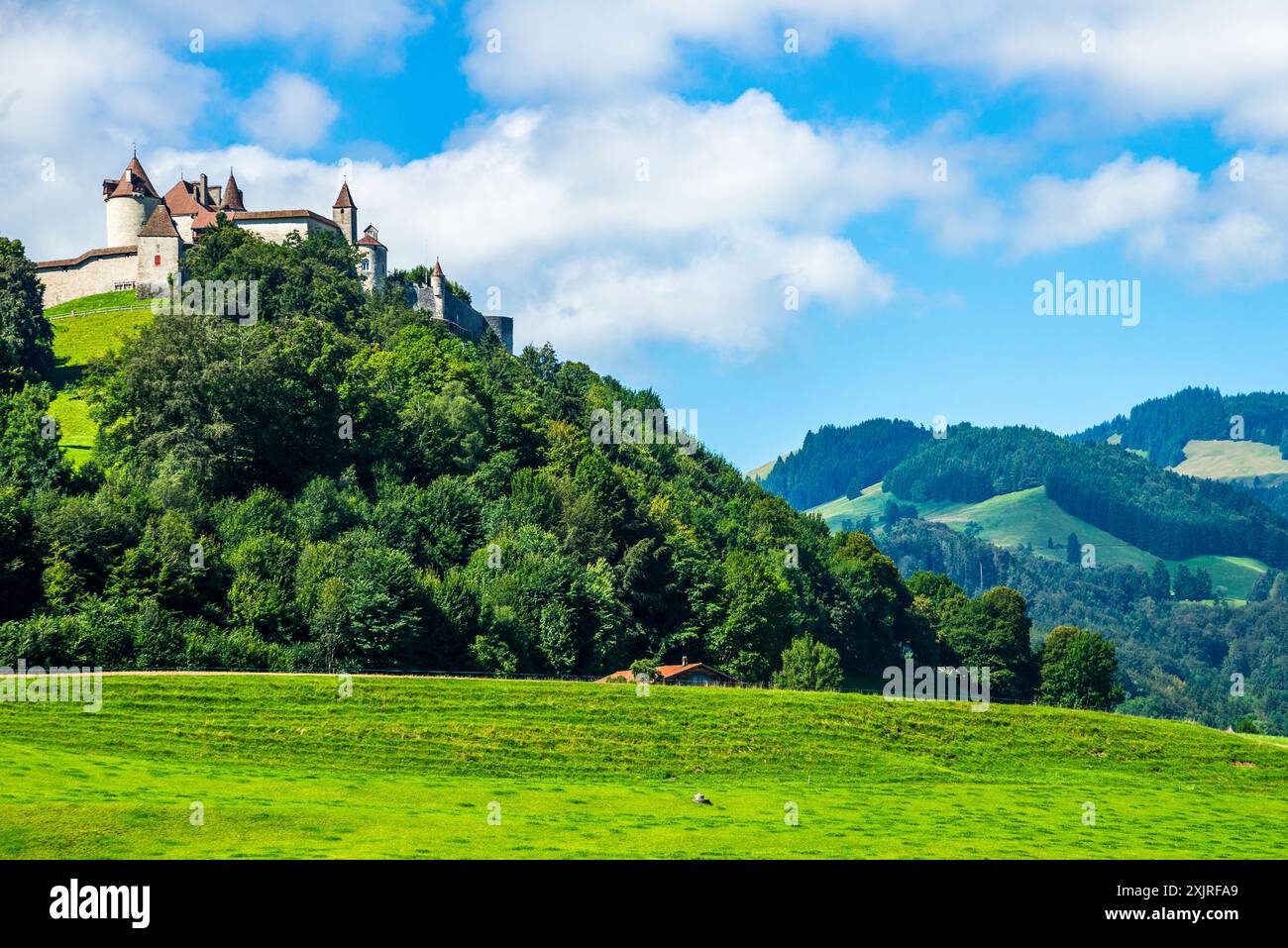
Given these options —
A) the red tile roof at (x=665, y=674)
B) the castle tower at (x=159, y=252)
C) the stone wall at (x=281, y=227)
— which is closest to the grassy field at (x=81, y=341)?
the castle tower at (x=159, y=252)

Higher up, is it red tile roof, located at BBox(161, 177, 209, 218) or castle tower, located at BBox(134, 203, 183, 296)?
red tile roof, located at BBox(161, 177, 209, 218)

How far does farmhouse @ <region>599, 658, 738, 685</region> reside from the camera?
86438mm

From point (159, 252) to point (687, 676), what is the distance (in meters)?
80.2

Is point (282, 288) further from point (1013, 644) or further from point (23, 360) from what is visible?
point (1013, 644)

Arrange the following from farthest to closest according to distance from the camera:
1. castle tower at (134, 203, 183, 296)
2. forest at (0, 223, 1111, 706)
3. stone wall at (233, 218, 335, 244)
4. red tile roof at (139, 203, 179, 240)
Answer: stone wall at (233, 218, 335, 244), red tile roof at (139, 203, 179, 240), castle tower at (134, 203, 183, 296), forest at (0, 223, 1111, 706)

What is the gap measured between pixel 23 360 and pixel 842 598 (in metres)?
73.8

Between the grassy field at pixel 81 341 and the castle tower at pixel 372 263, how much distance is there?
24179 millimetres

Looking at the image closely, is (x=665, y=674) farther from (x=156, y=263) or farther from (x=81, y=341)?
(x=156, y=263)

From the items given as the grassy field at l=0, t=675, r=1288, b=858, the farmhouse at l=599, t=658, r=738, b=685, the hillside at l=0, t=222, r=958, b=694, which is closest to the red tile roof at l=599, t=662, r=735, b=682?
the farmhouse at l=599, t=658, r=738, b=685

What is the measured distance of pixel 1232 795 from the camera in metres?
69.9

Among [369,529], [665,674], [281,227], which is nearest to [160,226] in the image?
[281,227]

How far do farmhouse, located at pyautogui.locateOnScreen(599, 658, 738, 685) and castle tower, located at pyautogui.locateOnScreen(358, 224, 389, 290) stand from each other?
260 feet

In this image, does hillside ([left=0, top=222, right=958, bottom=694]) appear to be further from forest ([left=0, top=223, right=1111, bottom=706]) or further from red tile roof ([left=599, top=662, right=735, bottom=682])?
red tile roof ([left=599, top=662, right=735, bottom=682])

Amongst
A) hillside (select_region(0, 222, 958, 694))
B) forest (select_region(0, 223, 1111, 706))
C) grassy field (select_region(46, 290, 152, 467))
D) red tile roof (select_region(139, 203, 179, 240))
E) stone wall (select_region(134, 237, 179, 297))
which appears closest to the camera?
hillside (select_region(0, 222, 958, 694))
